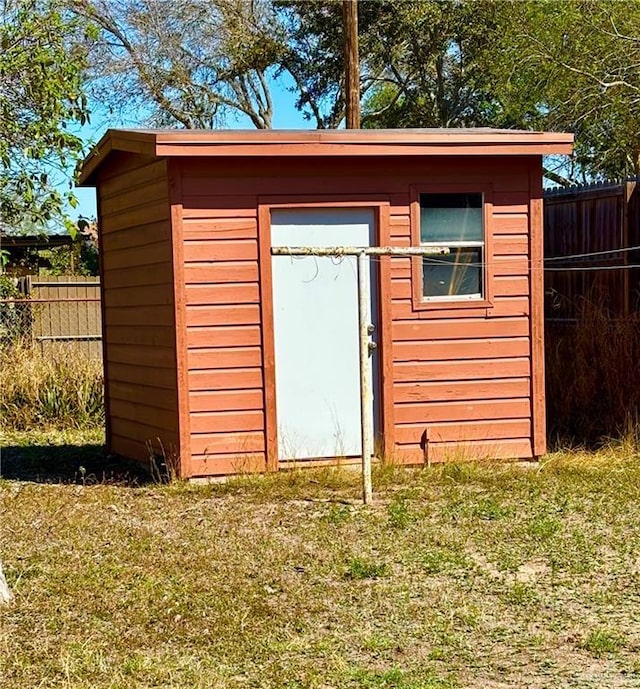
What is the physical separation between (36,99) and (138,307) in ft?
14.2

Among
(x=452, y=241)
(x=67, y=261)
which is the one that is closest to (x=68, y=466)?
(x=452, y=241)

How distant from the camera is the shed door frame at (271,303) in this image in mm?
8836

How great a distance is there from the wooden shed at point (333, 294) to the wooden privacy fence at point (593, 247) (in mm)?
1533

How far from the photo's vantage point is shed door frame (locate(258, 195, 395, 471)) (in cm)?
884

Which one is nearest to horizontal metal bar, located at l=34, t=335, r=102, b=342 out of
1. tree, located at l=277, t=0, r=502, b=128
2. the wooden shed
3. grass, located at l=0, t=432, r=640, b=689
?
the wooden shed

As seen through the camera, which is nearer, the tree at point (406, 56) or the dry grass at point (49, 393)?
the dry grass at point (49, 393)

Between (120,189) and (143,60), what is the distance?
18871 millimetres

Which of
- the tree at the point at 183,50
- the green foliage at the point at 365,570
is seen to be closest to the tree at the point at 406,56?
the tree at the point at 183,50

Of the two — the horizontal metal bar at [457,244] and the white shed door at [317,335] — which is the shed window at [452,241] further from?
the white shed door at [317,335]

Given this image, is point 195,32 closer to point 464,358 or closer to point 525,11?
point 525,11

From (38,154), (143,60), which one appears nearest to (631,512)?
(38,154)

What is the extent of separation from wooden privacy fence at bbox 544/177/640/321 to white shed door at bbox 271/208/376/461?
253cm

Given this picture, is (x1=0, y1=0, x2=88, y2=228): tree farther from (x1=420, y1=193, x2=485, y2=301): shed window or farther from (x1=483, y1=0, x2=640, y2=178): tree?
(x1=483, y1=0, x2=640, y2=178): tree

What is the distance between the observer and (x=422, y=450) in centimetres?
917
